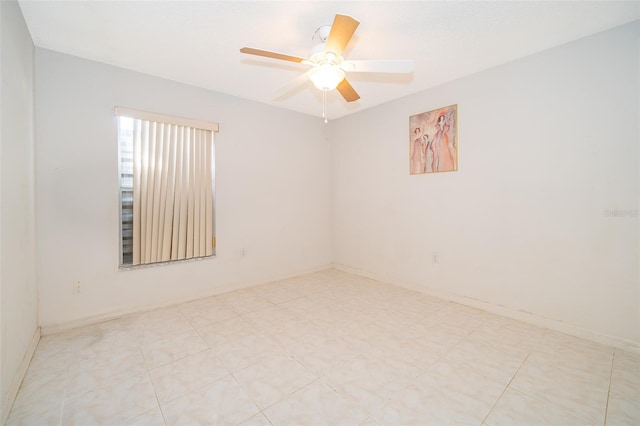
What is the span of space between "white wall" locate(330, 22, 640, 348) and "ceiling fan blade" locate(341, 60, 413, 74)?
160 centimetres

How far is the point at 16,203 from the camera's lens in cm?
190

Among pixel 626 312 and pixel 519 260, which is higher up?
pixel 519 260

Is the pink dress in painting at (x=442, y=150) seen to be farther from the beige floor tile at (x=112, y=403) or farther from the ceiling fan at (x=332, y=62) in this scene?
the beige floor tile at (x=112, y=403)

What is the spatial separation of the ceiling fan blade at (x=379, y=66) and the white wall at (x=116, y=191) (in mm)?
2182

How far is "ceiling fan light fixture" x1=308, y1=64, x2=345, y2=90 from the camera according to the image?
1.98m

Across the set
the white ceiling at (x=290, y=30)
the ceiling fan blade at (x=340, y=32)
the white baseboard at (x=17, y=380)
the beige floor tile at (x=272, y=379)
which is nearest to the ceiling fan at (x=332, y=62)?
the ceiling fan blade at (x=340, y=32)

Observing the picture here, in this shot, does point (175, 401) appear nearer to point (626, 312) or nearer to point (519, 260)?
point (519, 260)

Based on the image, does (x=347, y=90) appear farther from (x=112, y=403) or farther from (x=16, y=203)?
(x=112, y=403)

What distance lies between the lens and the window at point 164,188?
295 centimetres

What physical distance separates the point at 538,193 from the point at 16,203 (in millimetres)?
4277

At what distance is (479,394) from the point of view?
177cm

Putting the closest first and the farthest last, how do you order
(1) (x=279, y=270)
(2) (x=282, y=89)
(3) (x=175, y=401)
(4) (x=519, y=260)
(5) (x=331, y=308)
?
1. (3) (x=175, y=401)
2. (2) (x=282, y=89)
3. (4) (x=519, y=260)
4. (5) (x=331, y=308)
5. (1) (x=279, y=270)

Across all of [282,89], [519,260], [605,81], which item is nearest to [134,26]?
[282,89]

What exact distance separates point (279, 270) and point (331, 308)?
4.44 ft
